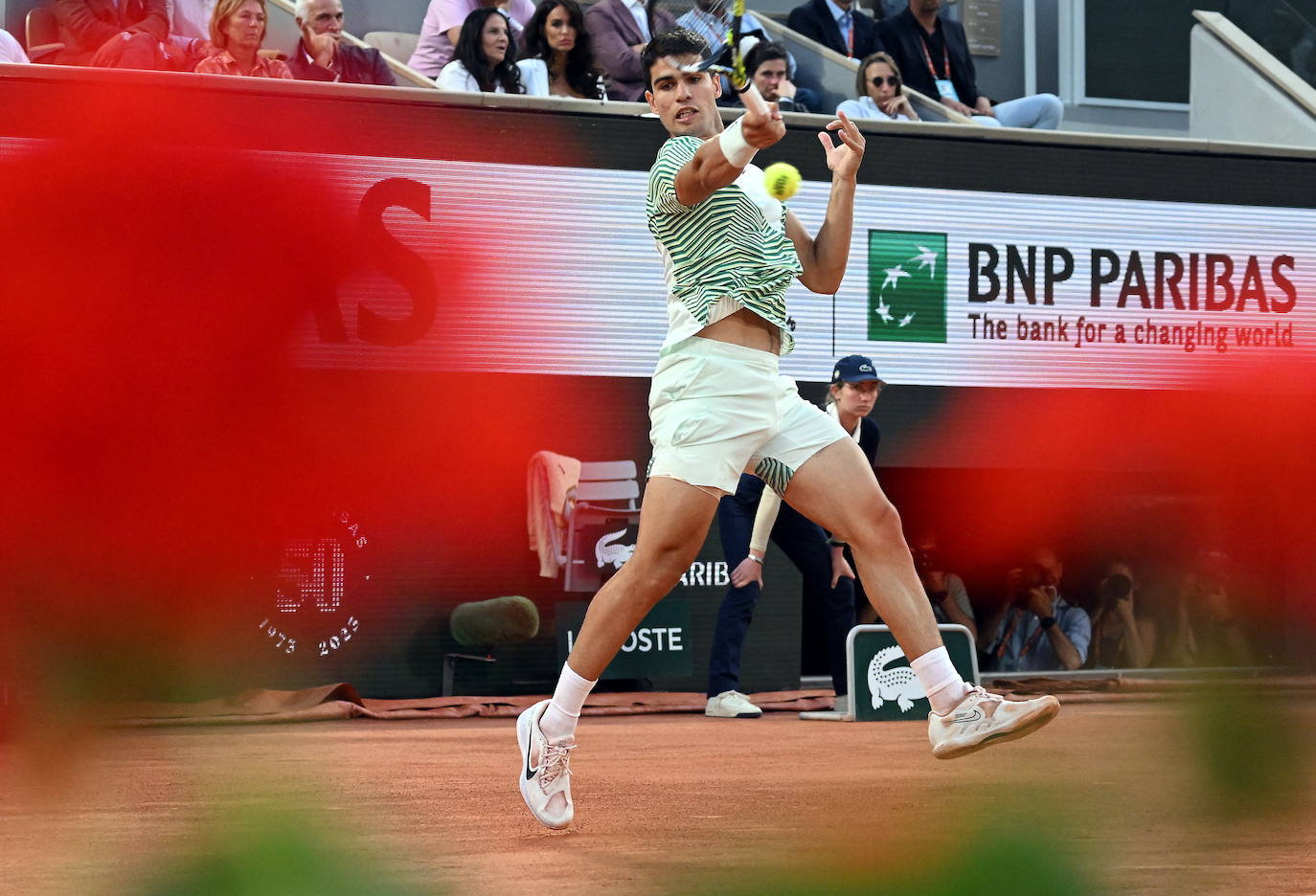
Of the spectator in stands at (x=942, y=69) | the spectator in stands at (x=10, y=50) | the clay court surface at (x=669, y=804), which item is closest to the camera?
the clay court surface at (x=669, y=804)

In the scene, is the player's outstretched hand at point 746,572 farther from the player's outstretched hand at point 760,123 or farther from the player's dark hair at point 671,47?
the player's outstretched hand at point 760,123

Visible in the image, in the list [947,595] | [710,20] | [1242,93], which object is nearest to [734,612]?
[947,595]

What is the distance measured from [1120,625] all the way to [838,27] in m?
4.41

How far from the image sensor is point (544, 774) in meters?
3.82

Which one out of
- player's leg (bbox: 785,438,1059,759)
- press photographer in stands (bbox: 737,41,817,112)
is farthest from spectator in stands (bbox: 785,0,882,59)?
player's leg (bbox: 785,438,1059,759)

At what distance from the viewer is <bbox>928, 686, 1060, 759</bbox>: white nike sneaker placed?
12.3ft

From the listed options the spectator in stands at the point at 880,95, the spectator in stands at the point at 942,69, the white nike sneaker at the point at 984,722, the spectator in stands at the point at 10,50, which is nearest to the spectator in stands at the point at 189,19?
the spectator in stands at the point at 10,50

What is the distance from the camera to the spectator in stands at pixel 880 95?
33.9 ft

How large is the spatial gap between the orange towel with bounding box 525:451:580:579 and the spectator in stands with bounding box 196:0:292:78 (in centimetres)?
247

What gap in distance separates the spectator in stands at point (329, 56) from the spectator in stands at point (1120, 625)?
556 centimetres

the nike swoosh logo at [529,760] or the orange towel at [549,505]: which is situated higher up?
the orange towel at [549,505]

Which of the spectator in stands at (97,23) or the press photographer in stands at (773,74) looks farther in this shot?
the press photographer in stands at (773,74)

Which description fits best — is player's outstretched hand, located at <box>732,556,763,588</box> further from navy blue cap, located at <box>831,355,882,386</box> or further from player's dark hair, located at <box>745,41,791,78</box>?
player's dark hair, located at <box>745,41,791,78</box>

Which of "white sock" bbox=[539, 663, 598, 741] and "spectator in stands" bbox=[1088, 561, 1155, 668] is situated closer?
"white sock" bbox=[539, 663, 598, 741]
